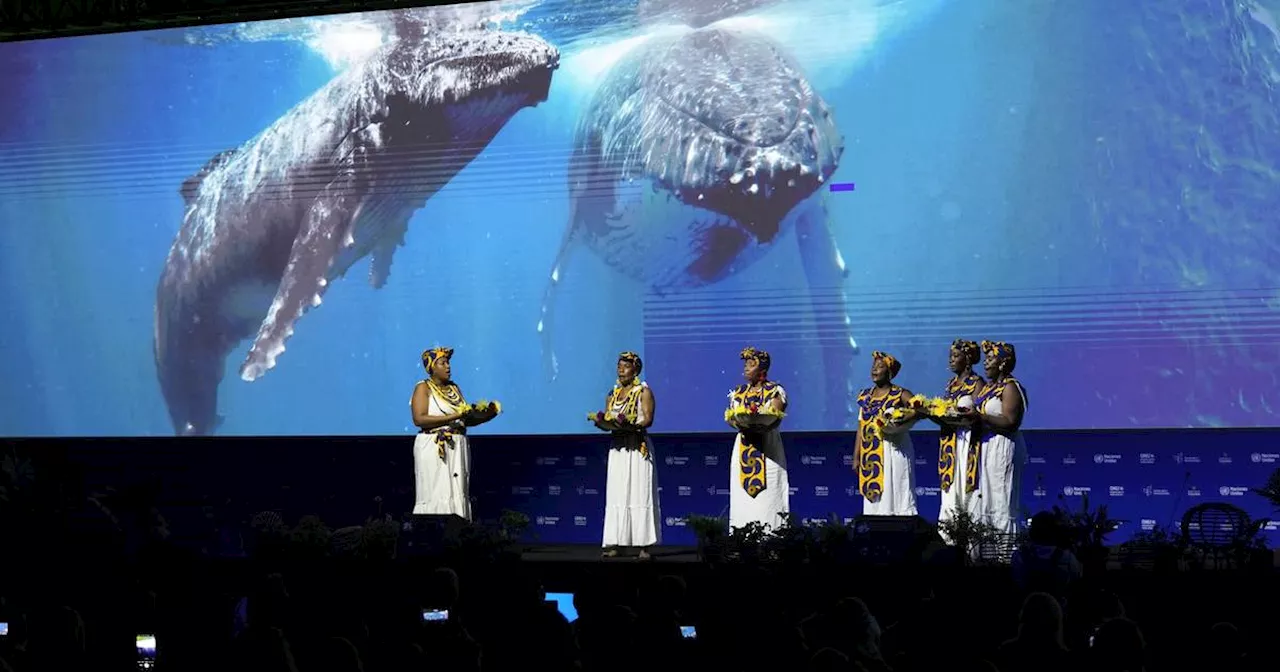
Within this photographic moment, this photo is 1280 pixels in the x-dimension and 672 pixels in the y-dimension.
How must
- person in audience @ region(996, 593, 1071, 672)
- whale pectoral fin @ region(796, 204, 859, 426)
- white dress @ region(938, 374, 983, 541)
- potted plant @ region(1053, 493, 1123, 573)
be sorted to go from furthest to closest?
whale pectoral fin @ region(796, 204, 859, 426) < white dress @ region(938, 374, 983, 541) < potted plant @ region(1053, 493, 1123, 573) < person in audience @ region(996, 593, 1071, 672)

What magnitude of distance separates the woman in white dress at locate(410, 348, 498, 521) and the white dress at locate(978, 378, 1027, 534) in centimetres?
309

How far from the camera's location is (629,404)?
10422 millimetres

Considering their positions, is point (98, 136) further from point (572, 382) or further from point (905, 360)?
point (905, 360)

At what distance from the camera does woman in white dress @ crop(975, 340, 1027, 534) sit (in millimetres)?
9680

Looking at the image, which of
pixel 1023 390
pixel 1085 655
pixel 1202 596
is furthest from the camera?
pixel 1023 390

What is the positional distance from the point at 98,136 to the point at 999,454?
7372mm

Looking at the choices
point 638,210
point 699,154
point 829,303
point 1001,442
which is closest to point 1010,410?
point 1001,442

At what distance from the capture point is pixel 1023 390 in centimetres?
971

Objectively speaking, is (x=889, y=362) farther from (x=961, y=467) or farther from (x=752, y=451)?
(x=752, y=451)

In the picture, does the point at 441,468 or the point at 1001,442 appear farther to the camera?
the point at 441,468

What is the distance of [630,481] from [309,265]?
3405 millimetres

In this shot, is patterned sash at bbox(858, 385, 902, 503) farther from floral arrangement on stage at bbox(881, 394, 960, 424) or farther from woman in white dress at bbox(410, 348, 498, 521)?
woman in white dress at bbox(410, 348, 498, 521)

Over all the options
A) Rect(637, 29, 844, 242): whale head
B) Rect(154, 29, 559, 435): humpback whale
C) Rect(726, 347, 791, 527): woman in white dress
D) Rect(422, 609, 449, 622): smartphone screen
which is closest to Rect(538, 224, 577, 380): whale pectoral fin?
Rect(637, 29, 844, 242): whale head

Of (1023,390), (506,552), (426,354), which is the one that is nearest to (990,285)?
(1023,390)
